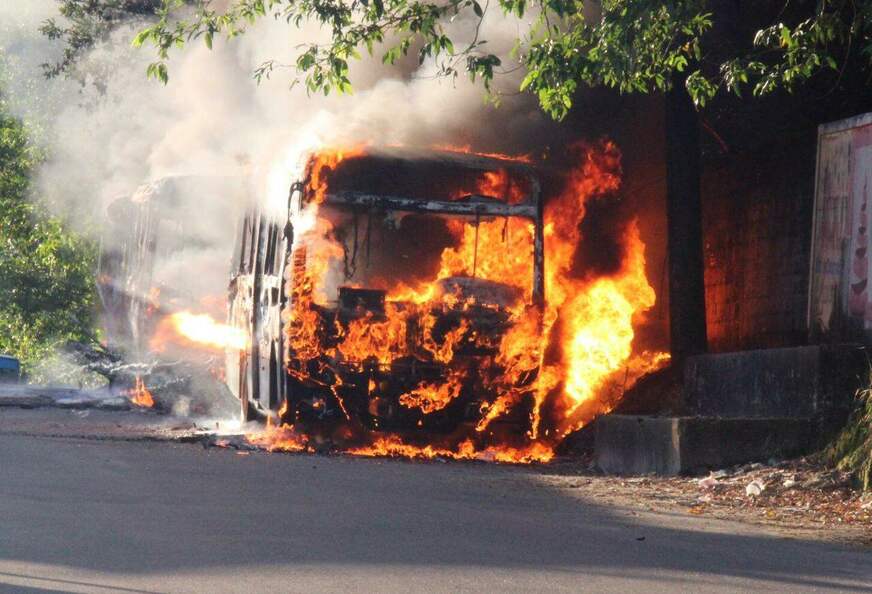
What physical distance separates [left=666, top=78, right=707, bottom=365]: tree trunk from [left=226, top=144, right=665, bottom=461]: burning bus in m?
1.52

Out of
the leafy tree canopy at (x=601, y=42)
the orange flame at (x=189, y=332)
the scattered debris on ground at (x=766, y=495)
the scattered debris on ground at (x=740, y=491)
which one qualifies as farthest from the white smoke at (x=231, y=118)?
the scattered debris on ground at (x=766, y=495)

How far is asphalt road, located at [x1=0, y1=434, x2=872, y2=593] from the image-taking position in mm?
5996

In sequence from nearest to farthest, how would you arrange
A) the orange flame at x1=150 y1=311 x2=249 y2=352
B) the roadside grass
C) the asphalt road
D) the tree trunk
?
1. the asphalt road
2. the roadside grass
3. the tree trunk
4. the orange flame at x1=150 y1=311 x2=249 y2=352

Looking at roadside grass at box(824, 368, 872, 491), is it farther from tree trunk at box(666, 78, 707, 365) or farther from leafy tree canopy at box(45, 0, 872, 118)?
tree trunk at box(666, 78, 707, 365)

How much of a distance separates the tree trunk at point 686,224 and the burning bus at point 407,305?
152 cm

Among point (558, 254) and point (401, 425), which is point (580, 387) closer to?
point (558, 254)

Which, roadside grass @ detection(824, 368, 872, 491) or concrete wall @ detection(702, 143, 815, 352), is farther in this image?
Answer: concrete wall @ detection(702, 143, 815, 352)

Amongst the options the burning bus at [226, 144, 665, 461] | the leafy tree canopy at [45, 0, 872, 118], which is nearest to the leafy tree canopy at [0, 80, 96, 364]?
the burning bus at [226, 144, 665, 461]

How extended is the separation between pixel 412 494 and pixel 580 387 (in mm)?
5456

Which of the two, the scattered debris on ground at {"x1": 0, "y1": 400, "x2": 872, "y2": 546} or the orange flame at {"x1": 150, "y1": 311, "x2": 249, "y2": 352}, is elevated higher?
the orange flame at {"x1": 150, "y1": 311, "x2": 249, "y2": 352}

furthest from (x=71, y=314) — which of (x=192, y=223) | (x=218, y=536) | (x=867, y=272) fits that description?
(x=218, y=536)

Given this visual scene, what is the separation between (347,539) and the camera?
7.07 meters

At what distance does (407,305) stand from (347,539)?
17.8 ft

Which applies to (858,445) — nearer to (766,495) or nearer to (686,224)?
(766,495)
